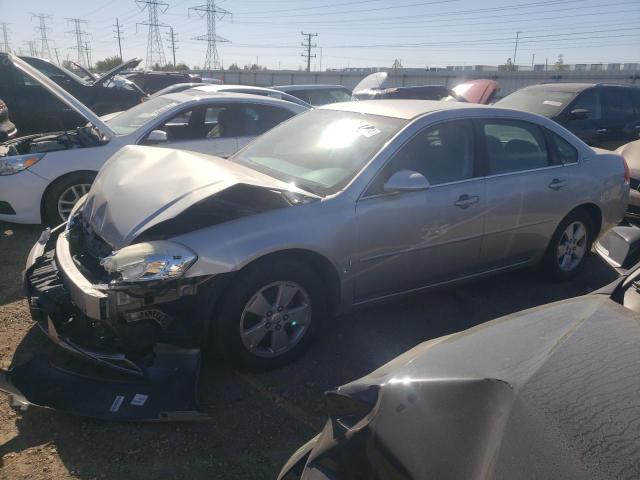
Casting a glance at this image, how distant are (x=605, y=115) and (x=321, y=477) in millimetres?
8909

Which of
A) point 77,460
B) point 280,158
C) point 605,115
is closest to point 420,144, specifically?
point 280,158

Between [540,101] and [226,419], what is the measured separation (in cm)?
802

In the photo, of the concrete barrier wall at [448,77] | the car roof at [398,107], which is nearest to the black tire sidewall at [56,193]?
the car roof at [398,107]

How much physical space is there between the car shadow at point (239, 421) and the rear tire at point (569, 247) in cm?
103

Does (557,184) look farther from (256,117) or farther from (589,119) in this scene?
(589,119)

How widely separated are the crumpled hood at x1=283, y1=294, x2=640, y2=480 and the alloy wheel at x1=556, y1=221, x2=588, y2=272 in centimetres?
289

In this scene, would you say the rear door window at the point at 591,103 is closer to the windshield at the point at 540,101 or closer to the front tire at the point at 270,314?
the windshield at the point at 540,101

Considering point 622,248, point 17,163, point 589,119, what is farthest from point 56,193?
point 589,119

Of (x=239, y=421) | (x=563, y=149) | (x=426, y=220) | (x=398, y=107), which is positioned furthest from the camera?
(x=563, y=149)

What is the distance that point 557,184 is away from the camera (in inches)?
165

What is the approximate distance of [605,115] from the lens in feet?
27.6

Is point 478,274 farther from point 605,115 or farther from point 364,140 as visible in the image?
point 605,115

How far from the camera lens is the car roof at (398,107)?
3662 mm

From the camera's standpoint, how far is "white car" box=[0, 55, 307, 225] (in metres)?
5.18
